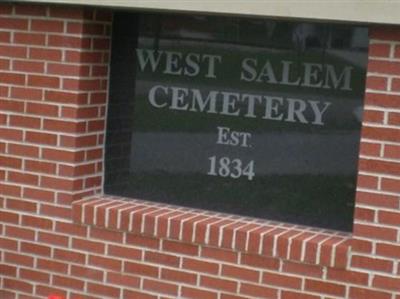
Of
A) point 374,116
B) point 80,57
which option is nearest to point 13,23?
point 80,57

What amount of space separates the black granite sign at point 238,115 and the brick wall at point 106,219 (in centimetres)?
11

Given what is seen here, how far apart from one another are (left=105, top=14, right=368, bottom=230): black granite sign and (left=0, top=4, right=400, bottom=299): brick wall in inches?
4.5

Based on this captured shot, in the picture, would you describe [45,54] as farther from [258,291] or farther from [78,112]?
[258,291]

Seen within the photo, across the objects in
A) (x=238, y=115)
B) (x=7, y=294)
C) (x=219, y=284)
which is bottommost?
(x=7, y=294)

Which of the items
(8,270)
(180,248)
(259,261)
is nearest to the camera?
(259,261)

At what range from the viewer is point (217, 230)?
5.18 metres

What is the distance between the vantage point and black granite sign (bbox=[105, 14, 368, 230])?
16.9 feet

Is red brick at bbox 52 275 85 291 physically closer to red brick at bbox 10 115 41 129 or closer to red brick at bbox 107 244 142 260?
red brick at bbox 107 244 142 260

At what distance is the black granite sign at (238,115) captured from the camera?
5145 millimetres

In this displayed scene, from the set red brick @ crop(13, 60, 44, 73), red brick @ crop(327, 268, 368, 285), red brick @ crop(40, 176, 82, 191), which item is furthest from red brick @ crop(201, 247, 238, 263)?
red brick @ crop(13, 60, 44, 73)

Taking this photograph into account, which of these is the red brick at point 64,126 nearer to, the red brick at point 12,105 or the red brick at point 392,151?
the red brick at point 12,105

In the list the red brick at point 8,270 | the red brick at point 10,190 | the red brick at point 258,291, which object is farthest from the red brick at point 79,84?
the red brick at point 258,291

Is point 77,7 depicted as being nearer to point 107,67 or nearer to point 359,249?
point 107,67

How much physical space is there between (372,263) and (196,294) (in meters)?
1.01
